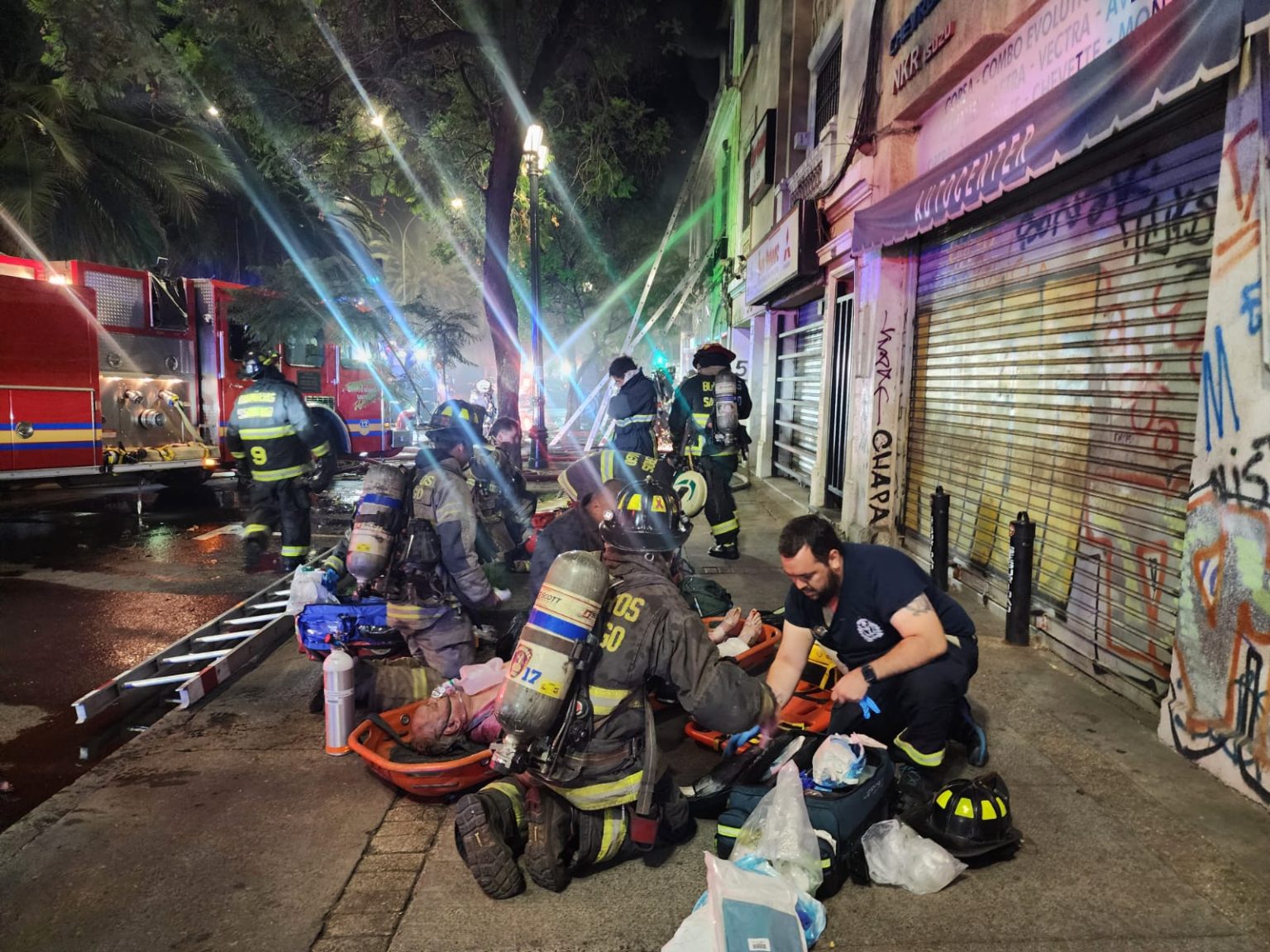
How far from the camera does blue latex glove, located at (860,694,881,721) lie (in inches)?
127

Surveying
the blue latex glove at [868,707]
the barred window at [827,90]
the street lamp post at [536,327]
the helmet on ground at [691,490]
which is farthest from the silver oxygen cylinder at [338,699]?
the street lamp post at [536,327]

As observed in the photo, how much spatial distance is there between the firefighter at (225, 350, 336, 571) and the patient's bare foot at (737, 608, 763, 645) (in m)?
4.33

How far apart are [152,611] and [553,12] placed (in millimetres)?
11025

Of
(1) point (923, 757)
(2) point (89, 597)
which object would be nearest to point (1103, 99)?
(1) point (923, 757)

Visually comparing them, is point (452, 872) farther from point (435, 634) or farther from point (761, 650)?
point (761, 650)

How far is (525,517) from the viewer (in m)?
7.62

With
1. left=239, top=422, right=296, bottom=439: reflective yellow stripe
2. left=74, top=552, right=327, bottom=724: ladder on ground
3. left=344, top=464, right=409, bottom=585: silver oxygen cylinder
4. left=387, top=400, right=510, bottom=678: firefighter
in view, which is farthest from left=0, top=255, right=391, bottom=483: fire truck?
left=387, top=400, right=510, bottom=678: firefighter

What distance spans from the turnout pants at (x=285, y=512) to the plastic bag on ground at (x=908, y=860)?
5.74 meters

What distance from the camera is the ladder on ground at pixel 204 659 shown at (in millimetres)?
4195

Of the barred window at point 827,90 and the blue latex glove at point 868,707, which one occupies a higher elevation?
the barred window at point 827,90

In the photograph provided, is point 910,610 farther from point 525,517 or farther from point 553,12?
point 553,12


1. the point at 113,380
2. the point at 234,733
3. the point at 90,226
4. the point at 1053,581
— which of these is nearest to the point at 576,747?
the point at 234,733

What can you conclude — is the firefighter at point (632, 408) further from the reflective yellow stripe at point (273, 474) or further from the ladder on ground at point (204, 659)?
the ladder on ground at point (204, 659)

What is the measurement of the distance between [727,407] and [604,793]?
5043mm
